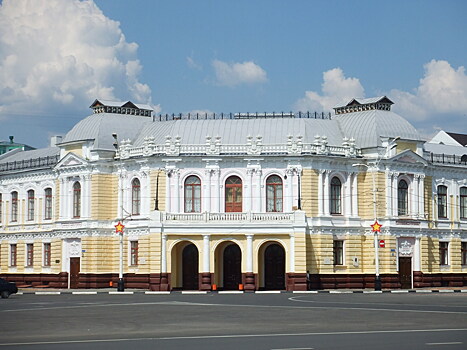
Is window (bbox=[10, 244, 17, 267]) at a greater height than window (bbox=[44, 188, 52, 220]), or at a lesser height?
lesser

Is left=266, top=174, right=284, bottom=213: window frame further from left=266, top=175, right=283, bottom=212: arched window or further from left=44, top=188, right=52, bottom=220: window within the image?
left=44, top=188, right=52, bottom=220: window

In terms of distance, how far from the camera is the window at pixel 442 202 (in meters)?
82.8

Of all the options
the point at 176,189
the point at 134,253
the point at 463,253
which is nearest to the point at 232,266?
the point at 176,189

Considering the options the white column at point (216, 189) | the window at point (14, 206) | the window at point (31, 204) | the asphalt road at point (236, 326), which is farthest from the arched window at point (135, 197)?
the asphalt road at point (236, 326)

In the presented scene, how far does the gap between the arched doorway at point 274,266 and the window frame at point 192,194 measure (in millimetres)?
6395

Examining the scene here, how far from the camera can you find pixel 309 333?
29781 millimetres

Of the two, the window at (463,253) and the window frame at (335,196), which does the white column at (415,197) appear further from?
the window at (463,253)

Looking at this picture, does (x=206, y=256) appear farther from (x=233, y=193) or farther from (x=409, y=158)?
(x=409, y=158)

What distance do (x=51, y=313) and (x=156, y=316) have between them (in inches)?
201

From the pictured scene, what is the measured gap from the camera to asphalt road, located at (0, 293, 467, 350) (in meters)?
26.4

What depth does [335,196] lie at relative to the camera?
250 ft

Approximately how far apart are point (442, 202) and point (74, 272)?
31.6 meters

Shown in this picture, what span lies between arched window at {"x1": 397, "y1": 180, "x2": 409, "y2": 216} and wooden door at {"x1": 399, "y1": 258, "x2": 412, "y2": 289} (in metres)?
3.80

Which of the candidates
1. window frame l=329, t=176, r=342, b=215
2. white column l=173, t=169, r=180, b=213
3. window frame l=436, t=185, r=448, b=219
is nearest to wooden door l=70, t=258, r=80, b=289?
white column l=173, t=169, r=180, b=213
